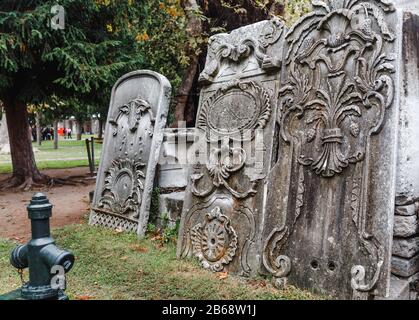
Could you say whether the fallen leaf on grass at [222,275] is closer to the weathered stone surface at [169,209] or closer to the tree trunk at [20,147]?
the weathered stone surface at [169,209]

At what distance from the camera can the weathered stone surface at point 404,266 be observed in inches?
121

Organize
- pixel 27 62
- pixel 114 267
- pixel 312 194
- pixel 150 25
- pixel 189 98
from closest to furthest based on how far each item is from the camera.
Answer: pixel 312 194 < pixel 114 267 < pixel 27 62 < pixel 189 98 < pixel 150 25

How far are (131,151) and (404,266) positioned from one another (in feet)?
12.7

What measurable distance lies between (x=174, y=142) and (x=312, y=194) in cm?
297

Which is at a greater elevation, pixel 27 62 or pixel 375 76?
pixel 27 62

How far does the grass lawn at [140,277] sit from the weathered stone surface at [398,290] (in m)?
0.60

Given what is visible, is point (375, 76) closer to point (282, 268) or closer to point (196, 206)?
point (282, 268)

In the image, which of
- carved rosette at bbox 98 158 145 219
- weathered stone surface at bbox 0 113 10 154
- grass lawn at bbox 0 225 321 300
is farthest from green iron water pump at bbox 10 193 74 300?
weathered stone surface at bbox 0 113 10 154

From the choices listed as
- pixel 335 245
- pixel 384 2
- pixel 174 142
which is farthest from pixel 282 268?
pixel 174 142

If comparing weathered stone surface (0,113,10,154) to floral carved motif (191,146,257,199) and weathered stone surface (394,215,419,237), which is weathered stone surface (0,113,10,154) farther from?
weathered stone surface (394,215,419,237)

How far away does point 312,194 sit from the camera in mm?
3338

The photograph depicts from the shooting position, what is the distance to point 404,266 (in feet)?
10.2

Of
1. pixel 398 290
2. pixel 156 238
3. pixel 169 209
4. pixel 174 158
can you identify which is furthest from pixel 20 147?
pixel 398 290

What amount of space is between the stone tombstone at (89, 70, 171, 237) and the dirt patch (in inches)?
36.1
